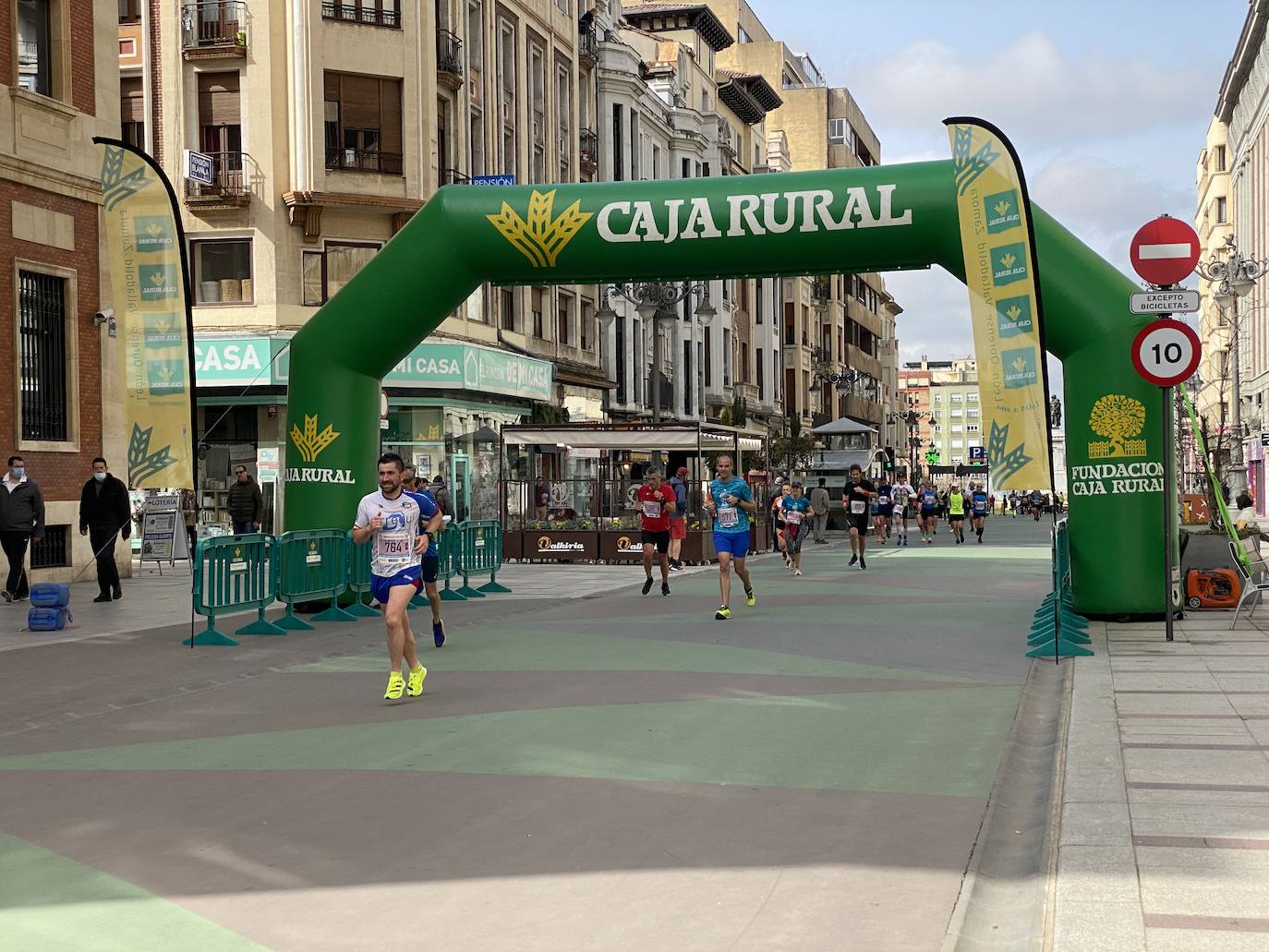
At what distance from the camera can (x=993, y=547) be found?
35.8m

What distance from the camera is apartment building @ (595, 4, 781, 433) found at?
5328cm

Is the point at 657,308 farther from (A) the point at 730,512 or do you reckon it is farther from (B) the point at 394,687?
(B) the point at 394,687

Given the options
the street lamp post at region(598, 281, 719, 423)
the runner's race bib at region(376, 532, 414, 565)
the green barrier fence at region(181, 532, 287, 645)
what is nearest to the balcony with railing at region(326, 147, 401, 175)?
the street lamp post at region(598, 281, 719, 423)

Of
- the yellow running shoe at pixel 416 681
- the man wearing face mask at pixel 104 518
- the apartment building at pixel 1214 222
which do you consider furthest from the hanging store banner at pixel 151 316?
the apartment building at pixel 1214 222

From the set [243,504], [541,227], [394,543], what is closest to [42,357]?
[243,504]

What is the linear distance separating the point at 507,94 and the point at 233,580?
30.2 metres

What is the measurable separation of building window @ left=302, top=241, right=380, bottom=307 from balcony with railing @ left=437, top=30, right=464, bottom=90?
5.24 metres

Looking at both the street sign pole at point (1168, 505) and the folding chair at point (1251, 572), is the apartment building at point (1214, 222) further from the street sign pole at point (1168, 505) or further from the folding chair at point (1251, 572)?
the street sign pole at point (1168, 505)

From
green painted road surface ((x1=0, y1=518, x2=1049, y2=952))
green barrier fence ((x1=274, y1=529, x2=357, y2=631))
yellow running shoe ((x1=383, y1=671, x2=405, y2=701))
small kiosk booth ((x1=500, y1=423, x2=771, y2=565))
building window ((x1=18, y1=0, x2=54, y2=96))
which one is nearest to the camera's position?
green painted road surface ((x1=0, y1=518, x2=1049, y2=952))

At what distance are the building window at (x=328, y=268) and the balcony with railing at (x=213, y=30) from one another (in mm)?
4576

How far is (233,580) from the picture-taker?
48.5 ft

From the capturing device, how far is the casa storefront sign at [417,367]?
110 feet

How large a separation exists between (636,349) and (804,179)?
40.4 meters

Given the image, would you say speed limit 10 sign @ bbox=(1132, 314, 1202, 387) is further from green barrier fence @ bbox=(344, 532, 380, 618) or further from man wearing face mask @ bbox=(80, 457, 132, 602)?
man wearing face mask @ bbox=(80, 457, 132, 602)
